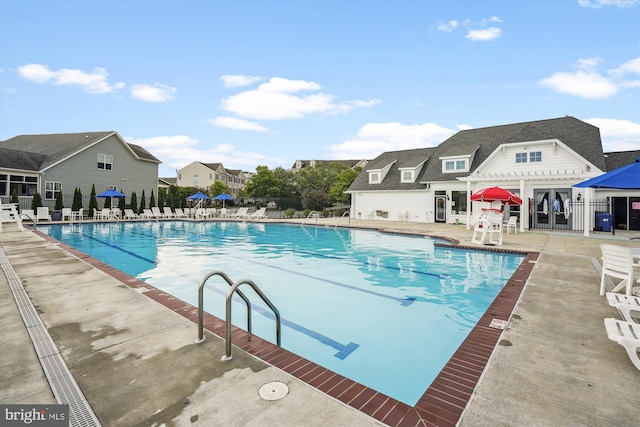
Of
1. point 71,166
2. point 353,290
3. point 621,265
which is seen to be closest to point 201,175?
point 71,166

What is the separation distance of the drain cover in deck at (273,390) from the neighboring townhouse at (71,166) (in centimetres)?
2917

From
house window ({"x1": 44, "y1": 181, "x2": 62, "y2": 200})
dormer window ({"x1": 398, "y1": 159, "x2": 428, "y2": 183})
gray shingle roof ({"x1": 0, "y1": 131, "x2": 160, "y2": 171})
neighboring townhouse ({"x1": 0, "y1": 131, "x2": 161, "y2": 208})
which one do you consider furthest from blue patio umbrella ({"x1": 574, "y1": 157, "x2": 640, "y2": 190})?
gray shingle roof ({"x1": 0, "y1": 131, "x2": 160, "y2": 171})

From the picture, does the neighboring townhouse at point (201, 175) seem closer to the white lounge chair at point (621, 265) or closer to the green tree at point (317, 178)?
the green tree at point (317, 178)

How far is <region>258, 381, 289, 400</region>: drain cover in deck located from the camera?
253 centimetres

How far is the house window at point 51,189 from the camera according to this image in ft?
82.5

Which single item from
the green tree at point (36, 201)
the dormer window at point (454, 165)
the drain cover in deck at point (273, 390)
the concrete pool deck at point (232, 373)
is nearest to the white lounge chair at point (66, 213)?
the green tree at point (36, 201)

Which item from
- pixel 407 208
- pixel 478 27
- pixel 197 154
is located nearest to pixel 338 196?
pixel 407 208

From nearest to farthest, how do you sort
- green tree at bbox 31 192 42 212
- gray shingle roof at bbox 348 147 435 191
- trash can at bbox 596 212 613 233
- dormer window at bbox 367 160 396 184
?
1. trash can at bbox 596 212 613 233
2. green tree at bbox 31 192 42 212
3. gray shingle roof at bbox 348 147 435 191
4. dormer window at bbox 367 160 396 184

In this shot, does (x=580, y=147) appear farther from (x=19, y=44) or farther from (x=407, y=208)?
(x=19, y=44)

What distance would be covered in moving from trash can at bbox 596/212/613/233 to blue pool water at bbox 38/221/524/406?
33.2 ft

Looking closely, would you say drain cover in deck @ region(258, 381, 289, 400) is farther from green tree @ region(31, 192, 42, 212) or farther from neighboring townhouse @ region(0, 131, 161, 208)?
neighboring townhouse @ region(0, 131, 161, 208)

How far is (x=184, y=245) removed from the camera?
44.9ft

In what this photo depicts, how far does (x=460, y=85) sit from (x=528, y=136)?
5.62m

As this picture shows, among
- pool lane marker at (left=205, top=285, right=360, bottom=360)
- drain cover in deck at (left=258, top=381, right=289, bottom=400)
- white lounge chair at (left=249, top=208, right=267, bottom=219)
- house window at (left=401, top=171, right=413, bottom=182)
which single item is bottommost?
pool lane marker at (left=205, top=285, right=360, bottom=360)
